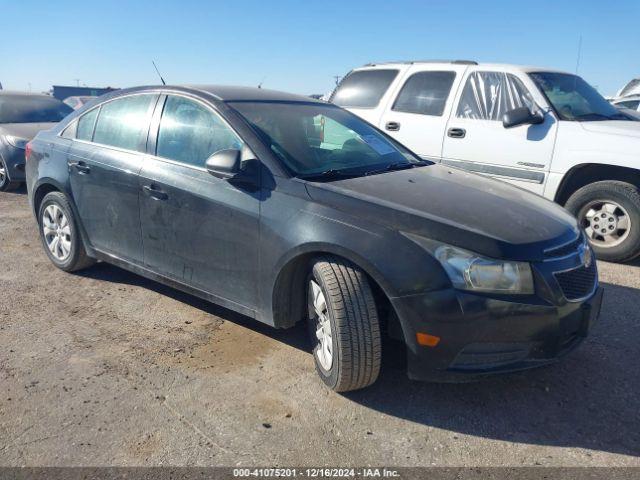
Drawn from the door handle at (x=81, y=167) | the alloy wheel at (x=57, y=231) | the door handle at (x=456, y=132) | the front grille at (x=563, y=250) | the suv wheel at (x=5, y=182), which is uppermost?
the door handle at (x=456, y=132)

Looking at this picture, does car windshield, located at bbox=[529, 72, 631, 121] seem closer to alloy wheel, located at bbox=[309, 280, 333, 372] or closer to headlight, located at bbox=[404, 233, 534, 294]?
headlight, located at bbox=[404, 233, 534, 294]

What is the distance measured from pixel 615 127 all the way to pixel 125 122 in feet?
14.9

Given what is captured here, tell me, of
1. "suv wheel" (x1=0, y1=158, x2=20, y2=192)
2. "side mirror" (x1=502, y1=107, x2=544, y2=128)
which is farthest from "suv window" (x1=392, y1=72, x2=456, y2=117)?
"suv wheel" (x1=0, y1=158, x2=20, y2=192)

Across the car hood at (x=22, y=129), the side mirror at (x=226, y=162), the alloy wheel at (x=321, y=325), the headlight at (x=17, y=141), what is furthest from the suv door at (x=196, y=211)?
the car hood at (x=22, y=129)

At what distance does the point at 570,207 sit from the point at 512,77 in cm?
158

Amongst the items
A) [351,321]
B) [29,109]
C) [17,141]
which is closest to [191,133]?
[351,321]

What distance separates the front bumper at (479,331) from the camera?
102 inches

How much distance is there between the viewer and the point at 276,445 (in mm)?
2596

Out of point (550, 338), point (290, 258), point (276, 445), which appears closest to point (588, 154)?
point (550, 338)

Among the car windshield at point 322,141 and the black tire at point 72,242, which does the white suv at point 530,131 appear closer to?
the car windshield at point 322,141

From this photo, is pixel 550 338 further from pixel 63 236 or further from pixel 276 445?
pixel 63 236

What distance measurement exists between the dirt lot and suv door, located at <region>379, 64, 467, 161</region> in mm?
2965

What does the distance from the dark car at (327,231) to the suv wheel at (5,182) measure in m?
4.71

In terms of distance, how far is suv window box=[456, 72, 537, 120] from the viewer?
230 inches
